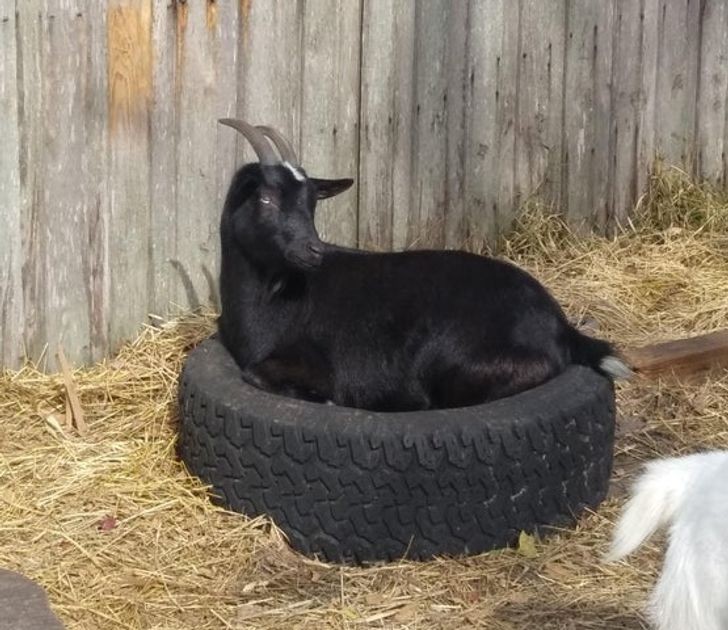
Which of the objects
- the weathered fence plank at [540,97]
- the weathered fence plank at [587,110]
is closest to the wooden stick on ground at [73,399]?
the weathered fence plank at [540,97]

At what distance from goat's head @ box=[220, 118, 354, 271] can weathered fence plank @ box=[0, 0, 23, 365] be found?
95 centimetres

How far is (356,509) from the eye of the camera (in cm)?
524

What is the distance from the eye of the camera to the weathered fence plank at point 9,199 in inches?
243

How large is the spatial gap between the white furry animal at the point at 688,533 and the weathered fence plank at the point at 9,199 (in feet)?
11.0

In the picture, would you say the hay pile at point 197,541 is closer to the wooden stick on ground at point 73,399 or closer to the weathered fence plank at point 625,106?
the wooden stick on ground at point 73,399

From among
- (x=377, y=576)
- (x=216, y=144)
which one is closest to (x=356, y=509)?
(x=377, y=576)

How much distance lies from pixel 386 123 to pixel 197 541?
258 centimetres

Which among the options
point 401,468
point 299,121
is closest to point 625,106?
point 299,121

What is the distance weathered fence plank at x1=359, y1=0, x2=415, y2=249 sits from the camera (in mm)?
7145

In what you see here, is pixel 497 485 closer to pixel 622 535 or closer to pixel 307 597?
pixel 307 597

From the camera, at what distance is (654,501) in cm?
369

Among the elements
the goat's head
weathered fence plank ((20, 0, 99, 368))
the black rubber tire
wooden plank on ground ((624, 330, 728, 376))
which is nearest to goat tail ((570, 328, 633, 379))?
the black rubber tire

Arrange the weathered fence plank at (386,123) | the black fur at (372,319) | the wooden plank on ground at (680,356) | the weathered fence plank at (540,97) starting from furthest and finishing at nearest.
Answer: the weathered fence plank at (540,97)
the weathered fence plank at (386,123)
the wooden plank on ground at (680,356)
the black fur at (372,319)

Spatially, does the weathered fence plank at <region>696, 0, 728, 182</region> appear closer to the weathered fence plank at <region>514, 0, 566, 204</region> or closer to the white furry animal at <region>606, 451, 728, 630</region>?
the weathered fence plank at <region>514, 0, 566, 204</region>
